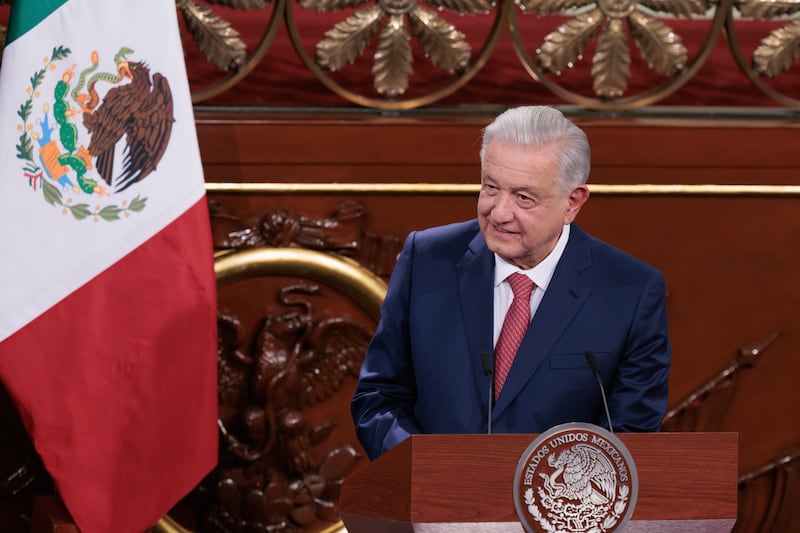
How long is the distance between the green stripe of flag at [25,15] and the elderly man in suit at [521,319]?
3.63 ft

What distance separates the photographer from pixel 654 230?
362cm

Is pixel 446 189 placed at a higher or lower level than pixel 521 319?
lower

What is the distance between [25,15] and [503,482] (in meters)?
1.72

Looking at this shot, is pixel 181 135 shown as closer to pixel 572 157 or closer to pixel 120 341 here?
pixel 120 341

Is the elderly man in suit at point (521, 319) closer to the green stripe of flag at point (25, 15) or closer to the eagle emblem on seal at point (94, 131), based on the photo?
the eagle emblem on seal at point (94, 131)

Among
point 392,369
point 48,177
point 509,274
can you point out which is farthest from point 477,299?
point 48,177

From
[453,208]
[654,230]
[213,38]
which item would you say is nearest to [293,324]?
[453,208]

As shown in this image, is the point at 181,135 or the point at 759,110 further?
the point at 759,110

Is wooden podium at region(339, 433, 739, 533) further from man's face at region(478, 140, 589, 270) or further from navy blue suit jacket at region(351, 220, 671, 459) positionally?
man's face at region(478, 140, 589, 270)

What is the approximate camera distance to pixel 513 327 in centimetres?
245

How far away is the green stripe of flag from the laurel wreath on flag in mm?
80

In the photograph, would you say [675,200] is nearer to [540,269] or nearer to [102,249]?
[540,269]

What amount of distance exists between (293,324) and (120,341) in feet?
2.18

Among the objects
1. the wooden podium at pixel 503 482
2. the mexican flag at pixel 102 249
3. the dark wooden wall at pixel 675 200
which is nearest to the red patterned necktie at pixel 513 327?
the wooden podium at pixel 503 482
